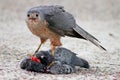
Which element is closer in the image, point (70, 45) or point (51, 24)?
point (51, 24)

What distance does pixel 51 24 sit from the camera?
6184 millimetres

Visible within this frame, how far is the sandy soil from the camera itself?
611 cm

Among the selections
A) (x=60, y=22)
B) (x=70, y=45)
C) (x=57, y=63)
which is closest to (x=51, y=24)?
(x=60, y=22)

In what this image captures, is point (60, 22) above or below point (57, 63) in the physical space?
above

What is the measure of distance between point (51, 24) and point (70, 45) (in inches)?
104

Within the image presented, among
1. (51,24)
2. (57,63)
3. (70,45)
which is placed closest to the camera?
(51,24)

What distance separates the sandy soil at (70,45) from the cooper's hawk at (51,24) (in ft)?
1.73

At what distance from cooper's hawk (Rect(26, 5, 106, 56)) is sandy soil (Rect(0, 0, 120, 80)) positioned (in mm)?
526

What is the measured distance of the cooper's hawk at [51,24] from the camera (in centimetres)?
605

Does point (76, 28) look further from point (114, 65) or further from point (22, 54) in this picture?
point (22, 54)

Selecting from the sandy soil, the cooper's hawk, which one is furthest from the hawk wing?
the sandy soil

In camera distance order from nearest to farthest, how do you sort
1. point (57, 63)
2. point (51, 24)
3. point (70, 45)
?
point (51, 24), point (57, 63), point (70, 45)

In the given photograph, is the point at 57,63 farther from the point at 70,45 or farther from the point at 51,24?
the point at 70,45

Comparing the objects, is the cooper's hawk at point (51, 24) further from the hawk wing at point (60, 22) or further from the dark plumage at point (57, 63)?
the dark plumage at point (57, 63)
